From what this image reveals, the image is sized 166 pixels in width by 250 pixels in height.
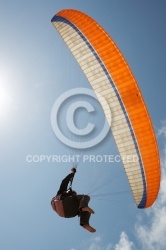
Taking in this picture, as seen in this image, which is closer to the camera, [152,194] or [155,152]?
[155,152]

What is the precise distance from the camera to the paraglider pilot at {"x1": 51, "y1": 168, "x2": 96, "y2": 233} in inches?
467

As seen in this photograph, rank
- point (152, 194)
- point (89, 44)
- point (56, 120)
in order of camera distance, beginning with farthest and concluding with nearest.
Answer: point (56, 120)
point (152, 194)
point (89, 44)

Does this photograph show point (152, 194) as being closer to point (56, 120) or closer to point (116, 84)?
point (116, 84)

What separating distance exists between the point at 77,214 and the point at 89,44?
584cm

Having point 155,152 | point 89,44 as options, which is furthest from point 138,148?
point 89,44

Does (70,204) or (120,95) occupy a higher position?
(120,95)

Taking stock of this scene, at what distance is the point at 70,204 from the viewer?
12.0 m

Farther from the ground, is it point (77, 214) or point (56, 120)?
point (56, 120)

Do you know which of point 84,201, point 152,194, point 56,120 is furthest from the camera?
point 56,120

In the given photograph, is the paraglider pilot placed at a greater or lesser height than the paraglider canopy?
lesser

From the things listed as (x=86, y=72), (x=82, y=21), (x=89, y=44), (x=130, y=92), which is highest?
(x=82, y=21)

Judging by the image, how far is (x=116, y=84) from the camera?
486 inches

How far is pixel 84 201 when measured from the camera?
11961 millimetres

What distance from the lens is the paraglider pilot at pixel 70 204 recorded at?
11.9 metres
